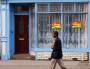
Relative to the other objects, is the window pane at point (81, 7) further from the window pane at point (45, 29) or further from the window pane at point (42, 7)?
the window pane at point (42, 7)

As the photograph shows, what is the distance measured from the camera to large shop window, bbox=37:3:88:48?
76.0 feet

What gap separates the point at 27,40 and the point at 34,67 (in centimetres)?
448

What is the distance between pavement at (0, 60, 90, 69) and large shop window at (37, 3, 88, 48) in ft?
4.50

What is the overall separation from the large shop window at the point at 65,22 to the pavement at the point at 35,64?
137 centimetres

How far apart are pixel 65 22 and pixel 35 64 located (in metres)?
3.46

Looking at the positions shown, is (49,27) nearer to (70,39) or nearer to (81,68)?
(70,39)

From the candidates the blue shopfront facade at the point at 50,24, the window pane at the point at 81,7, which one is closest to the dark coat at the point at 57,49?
the blue shopfront facade at the point at 50,24

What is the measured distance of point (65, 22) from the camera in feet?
76.6

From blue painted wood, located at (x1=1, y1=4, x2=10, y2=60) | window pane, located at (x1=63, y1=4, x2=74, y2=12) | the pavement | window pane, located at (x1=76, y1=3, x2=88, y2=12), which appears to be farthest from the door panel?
window pane, located at (x1=76, y1=3, x2=88, y2=12)

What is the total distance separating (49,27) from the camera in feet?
76.9

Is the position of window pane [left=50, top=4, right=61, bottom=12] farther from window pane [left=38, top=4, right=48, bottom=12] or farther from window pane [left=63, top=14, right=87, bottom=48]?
window pane [left=63, top=14, right=87, bottom=48]

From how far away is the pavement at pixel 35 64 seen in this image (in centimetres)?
2030

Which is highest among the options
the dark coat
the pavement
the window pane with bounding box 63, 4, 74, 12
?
the window pane with bounding box 63, 4, 74, 12

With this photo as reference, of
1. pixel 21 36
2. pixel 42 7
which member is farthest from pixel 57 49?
pixel 21 36
